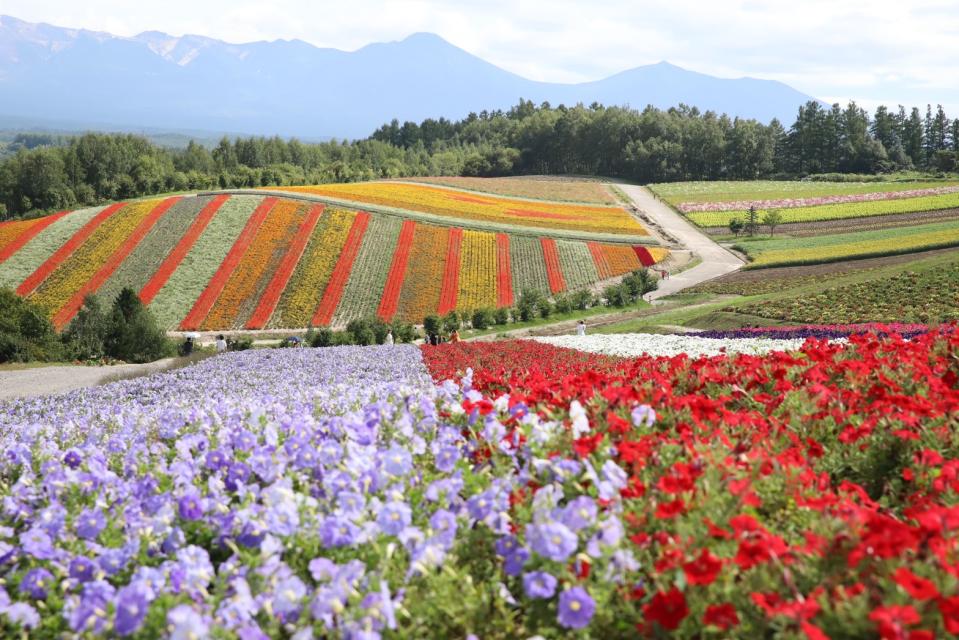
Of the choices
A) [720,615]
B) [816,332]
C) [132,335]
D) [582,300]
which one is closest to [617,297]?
[582,300]

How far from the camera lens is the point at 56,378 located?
22.2m

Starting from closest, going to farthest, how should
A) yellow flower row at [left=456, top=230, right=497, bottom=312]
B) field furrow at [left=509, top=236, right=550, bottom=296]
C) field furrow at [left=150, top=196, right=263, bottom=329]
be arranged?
field furrow at [left=150, top=196, right=263, bottom=329], yellow flower row at [left=456, top=230, right=497, bottom=312], field furrow at [left=509, top=236, right=550, bottom=296]

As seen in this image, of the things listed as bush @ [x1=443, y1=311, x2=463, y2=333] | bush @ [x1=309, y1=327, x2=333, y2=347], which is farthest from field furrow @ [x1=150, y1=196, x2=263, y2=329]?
bush @ [x1=443, y1=311, x2=463, y2=333]

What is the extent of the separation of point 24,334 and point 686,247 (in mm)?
48805

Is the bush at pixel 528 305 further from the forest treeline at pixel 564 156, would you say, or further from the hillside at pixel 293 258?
the forest treeline at pixel 564 156

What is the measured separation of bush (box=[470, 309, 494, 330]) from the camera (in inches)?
1563

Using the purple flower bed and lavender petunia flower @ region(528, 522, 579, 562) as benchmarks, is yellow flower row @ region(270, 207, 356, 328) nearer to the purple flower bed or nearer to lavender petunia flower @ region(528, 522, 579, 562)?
the purple flower bed

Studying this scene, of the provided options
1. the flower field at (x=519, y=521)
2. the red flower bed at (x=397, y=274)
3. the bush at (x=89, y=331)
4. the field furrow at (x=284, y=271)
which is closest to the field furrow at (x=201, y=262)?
the field furrow at (x=284, y=271)

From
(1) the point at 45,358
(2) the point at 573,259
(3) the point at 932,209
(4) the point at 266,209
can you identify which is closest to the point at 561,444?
(1) the point at 45,358

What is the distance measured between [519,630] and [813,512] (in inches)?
67.6

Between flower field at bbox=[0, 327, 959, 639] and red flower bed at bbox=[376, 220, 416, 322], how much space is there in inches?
1454

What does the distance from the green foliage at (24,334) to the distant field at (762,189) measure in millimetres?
68583

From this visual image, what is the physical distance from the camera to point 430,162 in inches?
5408

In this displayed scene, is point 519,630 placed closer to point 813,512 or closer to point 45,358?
point 813,512
